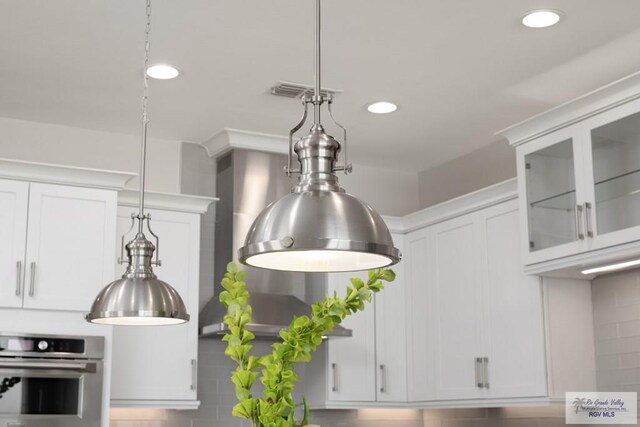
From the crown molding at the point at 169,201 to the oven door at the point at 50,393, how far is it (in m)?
0.92

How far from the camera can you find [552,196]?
13.3ft

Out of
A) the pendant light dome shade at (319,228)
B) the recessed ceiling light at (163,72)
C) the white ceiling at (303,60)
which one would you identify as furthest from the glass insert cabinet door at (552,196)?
the pendant light dome shade at (319,228)

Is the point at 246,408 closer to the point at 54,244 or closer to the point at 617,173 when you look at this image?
the point at 617,173

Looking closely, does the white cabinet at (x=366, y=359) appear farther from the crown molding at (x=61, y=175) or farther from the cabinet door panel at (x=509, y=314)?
the crown molding at (x=61, y=175)

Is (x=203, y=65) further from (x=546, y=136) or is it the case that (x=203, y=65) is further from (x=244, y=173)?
(x=546, y=136)

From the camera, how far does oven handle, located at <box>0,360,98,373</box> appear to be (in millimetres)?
3895

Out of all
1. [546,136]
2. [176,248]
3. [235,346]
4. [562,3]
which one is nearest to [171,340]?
A: [176,248]

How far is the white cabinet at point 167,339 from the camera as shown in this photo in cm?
442

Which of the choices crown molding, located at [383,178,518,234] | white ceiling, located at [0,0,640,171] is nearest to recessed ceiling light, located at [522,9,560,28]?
white ceiling, located at [0,0,640,171]

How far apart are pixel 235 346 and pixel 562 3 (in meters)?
2.15

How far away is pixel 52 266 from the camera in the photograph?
4.07 m

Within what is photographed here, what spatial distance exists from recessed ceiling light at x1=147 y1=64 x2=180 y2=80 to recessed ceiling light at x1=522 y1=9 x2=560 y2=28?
1.54m

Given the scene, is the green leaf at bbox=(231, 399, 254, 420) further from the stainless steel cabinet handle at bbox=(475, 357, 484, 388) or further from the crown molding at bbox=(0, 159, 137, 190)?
the stainless steel cabinet handle at bbox=(475, 357, 484, 388)

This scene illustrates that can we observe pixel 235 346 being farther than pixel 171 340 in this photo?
No
